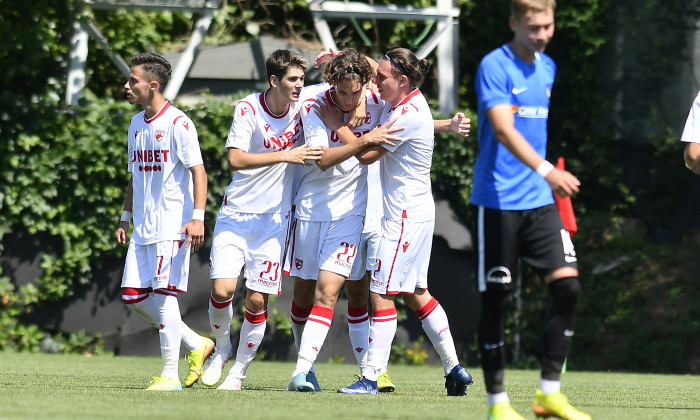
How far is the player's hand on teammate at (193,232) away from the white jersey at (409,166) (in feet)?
3.47

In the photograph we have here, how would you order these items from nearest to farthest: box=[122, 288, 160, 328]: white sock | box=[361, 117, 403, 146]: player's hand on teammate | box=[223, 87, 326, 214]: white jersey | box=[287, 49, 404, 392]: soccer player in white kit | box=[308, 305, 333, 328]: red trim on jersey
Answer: box=[361, 117, 403, 146]: player's hand on teammate → box=[287, 49, 404, 392]: soccer player in white kit → box=[308, 305, 333, 328]: red trim on jersey → box=[122, 288, 160, 328]: white sock → box=[223, 87, 326, 214]: white jersey

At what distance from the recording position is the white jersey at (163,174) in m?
6.47

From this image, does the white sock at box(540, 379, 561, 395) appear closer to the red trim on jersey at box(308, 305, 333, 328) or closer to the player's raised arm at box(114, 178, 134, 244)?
the red trim on jersey at box(308, 305, 333, 328)

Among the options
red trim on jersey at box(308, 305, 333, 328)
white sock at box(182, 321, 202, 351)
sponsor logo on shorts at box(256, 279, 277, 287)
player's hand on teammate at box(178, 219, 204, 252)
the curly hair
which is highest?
the curly hair

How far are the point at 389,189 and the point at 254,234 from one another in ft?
2.88

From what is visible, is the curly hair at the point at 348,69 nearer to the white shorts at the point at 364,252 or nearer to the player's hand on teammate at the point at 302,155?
the player's hand on teammate at the point at 302,155

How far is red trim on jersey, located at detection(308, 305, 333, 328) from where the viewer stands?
6417 mm

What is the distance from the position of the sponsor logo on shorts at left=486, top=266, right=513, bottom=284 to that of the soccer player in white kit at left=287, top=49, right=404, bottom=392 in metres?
1.54

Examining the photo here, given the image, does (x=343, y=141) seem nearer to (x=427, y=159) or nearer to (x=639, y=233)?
(x=427, y=159)

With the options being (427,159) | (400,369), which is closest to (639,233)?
(400,369)

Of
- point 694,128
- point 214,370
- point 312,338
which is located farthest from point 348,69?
point 214,370

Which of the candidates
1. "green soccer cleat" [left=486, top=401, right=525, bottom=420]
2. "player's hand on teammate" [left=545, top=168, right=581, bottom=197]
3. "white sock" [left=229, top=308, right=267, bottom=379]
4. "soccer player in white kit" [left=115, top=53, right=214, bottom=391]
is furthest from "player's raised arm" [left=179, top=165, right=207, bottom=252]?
"player's hand on teammate" [left=545, top=168, right=581, bottom=197]

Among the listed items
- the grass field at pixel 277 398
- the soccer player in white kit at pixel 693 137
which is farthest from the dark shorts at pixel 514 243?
the soccer player in white kit at pixel 693 137

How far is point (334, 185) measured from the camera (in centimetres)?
665
